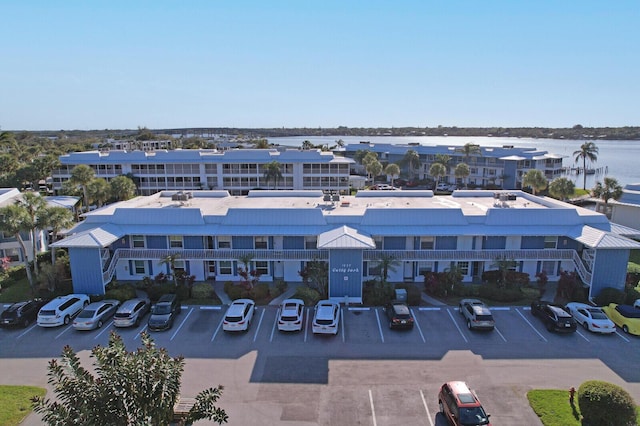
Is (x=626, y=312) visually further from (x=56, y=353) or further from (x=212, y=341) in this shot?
(x=56, y=353)

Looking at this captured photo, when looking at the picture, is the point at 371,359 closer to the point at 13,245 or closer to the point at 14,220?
the point at 14,220

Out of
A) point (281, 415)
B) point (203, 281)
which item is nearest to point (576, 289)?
point (281, 415)

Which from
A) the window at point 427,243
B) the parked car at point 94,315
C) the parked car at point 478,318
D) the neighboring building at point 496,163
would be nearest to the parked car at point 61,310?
the parked car at point 94,315

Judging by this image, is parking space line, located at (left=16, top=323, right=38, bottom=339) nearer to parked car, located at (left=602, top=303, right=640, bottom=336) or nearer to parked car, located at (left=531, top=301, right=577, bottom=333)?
parked car, located at (left=531, top=301, right=577, bottom=333)

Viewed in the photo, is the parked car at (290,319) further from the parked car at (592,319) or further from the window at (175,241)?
→ the parked car at (592,319)

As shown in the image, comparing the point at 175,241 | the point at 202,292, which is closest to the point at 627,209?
the point at 202,292

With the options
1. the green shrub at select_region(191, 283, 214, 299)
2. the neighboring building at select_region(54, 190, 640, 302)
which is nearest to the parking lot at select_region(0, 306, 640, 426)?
the green shrub at select_region(191, 283, 214, 299)
